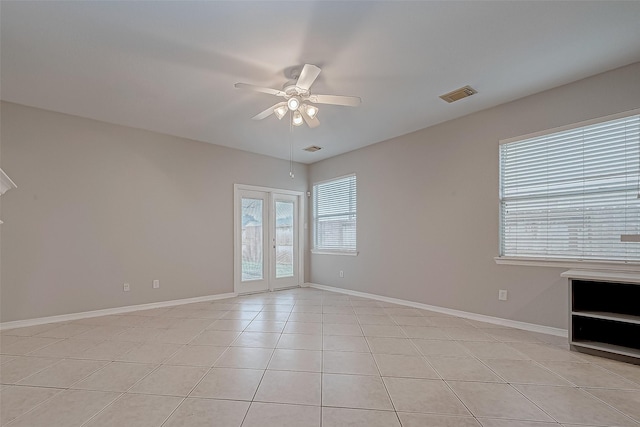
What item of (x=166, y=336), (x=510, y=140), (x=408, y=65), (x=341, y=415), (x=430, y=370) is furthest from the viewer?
(x=510, y=140)

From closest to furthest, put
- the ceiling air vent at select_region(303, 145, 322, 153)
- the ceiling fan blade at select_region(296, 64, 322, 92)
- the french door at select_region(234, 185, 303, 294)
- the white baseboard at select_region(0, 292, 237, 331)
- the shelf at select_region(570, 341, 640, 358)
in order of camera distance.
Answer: the ceiling fan blade at select_region(296, 64, 322, 92)
the shelf at select_region(570, 341, 640, 358)
the white baseboard at select_region(0, 292, 237, 331)
the ceiling air vent at select_region(303, 145, 322, 153)
the french door at select_region(234, 185, 303, 294)

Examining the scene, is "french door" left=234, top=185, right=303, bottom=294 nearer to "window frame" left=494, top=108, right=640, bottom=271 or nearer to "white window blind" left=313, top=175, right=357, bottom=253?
"white window blind" left=313, top=175, right=357, bottom=253

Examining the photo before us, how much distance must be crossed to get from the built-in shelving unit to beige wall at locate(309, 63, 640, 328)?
252 millimetres

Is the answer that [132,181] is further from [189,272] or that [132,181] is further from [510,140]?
[510,140]

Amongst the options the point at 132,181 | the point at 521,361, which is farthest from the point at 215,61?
the point at 521,361

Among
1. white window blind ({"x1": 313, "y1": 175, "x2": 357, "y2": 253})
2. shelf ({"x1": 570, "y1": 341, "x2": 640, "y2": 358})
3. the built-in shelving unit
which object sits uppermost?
white window blind ({"x1": 313, "y1": 175, "x2": 357, "y2": 253})

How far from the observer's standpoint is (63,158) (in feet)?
12.9

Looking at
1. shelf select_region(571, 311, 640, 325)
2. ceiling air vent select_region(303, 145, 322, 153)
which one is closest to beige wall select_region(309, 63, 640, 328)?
shelf select_region(571, 311, 640, 325)

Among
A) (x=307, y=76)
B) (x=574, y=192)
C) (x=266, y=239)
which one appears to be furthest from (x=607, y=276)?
(x=266, y=239)

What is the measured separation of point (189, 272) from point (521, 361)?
4.54 metres

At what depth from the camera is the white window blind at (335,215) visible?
5734 millimetres

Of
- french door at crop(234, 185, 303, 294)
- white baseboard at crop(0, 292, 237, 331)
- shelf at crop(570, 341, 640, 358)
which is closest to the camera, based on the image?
shelf at crop(570, 341, 640, 358)

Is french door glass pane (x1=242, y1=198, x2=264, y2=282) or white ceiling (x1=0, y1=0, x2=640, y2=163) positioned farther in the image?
french door glass pane (x1=242, y1=198, x2=264, y2=282)

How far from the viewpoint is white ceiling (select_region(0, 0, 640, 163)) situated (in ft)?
7.04
